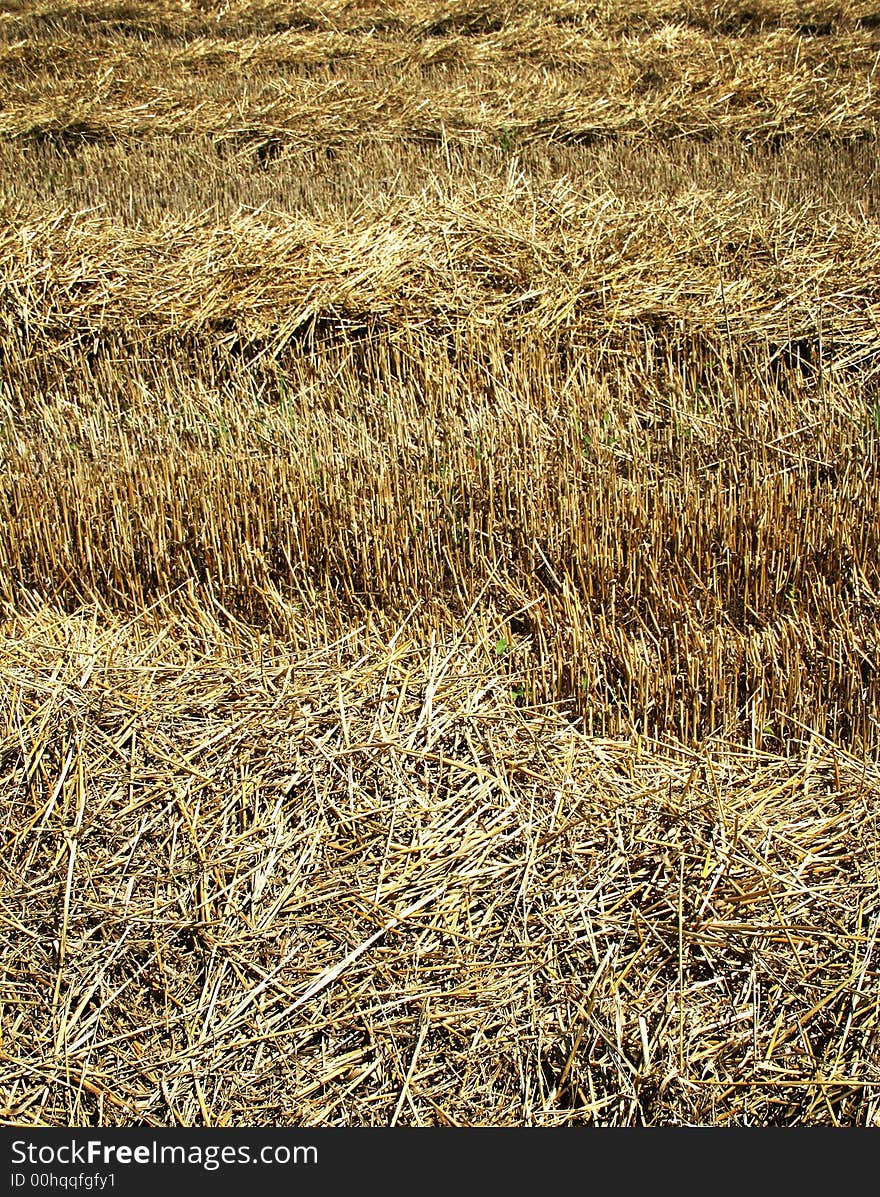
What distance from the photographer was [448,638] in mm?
3191

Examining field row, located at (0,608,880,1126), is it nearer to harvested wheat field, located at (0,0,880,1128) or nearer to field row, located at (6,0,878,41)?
harvested wheat field, located at (0,0,880,1128)

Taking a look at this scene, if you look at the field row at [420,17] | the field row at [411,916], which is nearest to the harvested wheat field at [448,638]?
the field row at [411,916]

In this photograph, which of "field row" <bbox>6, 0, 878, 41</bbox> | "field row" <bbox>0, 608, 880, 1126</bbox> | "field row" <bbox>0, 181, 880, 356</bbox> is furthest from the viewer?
"field row" <bbox>6, 0, 878, 41</bbox>

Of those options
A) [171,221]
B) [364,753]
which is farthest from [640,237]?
[364,753]

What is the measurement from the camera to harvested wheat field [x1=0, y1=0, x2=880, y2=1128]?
2.02 metres

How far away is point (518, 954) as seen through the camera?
2.12m

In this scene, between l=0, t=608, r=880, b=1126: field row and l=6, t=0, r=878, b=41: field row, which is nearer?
l=0, t=608, r=880, b=1126: field row

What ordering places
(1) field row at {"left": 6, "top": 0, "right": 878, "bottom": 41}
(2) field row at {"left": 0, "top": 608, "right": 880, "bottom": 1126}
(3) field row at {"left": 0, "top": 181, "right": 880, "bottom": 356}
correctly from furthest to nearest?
(1) field row at {"left": 6, "top": 0, "right": 878, "bottom": 41}, (3) field row at {"left": 0, "top": 181, "right": 880, "bottom": 356}, (2) field row at {"left": 0, "top": 608, "right": 880, "bottom": 1126}

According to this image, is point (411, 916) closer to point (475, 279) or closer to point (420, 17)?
point (475, 279)

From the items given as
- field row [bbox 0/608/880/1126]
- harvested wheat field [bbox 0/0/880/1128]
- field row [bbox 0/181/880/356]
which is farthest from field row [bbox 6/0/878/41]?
field row [bbox 0/608/880/1126]

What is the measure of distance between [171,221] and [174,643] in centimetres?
352

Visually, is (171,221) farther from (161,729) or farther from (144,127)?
(161,729)

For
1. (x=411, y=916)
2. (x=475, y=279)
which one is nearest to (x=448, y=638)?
(x=411, y=916)

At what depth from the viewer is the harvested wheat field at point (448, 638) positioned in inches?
79.7
